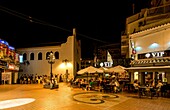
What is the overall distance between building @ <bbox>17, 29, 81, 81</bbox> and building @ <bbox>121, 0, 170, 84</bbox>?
45.6ft

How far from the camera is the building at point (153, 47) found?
17.6 meters

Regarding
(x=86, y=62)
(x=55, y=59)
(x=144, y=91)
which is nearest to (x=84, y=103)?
(x=144, y=91)

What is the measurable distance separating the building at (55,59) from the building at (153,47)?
45.6 feet

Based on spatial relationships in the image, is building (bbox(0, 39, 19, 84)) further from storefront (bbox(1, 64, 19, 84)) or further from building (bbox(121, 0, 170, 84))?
building (bbox(121, 0, 170, 84))

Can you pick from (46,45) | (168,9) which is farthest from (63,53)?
(168,9)

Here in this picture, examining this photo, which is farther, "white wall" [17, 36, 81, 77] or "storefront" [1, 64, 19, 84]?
"white wall" [17, 36, 81, 77]

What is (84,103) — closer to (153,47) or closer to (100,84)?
(100,84)

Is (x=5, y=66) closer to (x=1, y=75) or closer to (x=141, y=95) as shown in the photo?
(x=1, y=75)

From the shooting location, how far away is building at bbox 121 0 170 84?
17641 mm

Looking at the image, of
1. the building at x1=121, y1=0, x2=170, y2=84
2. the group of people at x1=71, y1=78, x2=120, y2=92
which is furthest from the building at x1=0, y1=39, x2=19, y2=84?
the building at x1=121, y1=0, x2=170, y2=84

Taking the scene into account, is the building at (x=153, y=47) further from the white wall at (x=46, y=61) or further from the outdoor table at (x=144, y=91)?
the white wall at (x=46, y=61)

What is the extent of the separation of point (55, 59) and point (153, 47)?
68.5ft

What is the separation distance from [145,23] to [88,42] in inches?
870

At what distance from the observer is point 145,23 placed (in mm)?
24453
